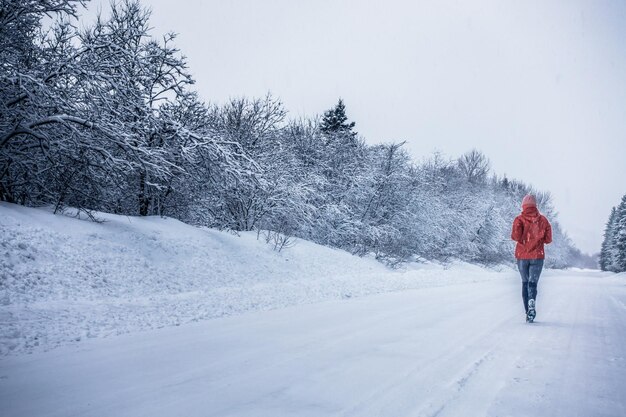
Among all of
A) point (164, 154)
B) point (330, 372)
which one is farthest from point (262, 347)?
point (164, 154)

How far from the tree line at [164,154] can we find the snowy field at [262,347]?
2067mm

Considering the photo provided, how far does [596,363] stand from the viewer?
12.6ft

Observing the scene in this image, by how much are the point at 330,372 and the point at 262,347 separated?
1101 mm

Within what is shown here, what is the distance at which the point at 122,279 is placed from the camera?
29.1ft

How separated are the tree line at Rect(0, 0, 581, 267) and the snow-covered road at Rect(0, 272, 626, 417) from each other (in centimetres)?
732

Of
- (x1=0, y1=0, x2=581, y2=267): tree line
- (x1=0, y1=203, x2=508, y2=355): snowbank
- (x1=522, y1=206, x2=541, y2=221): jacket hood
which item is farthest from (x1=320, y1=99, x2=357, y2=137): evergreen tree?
(x1=522, y1=206, x2=541, y2=221): jacket hood

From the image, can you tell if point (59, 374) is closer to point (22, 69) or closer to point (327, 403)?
point (327, 403)

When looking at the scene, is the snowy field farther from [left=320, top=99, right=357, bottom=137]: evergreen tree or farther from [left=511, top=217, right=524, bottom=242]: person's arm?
[left=320, top=99, right=357, bottom=137]: evergreen tree

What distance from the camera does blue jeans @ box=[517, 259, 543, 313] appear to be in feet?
21.1

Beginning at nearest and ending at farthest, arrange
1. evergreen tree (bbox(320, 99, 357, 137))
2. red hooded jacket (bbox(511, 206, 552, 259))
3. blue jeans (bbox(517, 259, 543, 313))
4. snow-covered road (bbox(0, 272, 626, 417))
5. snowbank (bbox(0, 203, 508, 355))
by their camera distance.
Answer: snow-covered road (bbox(0, 272, 626, 417)) → snowbank (bbox(0, 203, 508, 355)) → blue jeans (bbox(517, 259, 543, 313)) → red hooded jacket (bbox(511, 206, 552, 259)) → evergreen tree (bbox(320, 99, 357, 137))

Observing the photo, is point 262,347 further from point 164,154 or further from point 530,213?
point 164,154

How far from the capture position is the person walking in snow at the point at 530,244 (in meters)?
6.48

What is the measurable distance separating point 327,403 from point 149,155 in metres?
9.54

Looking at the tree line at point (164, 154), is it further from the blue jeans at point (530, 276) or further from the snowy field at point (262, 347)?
the blue jeans at point (530, 276)
